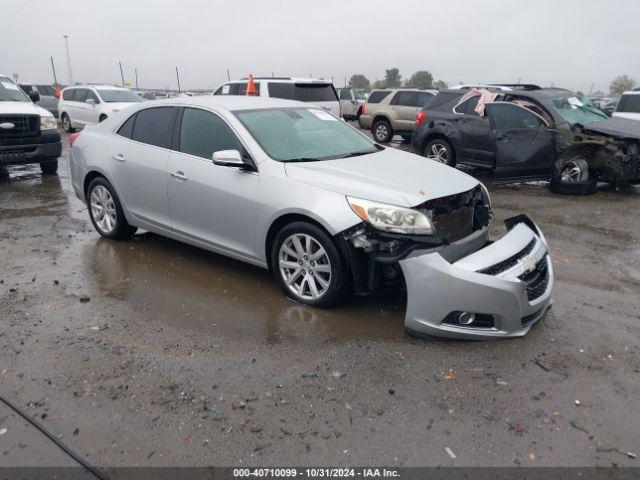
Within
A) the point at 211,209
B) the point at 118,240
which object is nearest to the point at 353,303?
the point at 211,209

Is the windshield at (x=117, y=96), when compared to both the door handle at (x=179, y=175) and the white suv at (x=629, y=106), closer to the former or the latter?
the door handle at (x=179, y=175)

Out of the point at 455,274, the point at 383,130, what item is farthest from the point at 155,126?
the point at 383,130

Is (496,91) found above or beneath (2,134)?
above

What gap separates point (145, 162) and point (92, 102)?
44.0ft

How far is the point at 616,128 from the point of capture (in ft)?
28.0

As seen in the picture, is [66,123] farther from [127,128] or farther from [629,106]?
[629,106]

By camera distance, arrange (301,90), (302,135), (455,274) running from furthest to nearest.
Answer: (301,90)
(302,135)
(455,274)

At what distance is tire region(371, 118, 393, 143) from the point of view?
54.9 ft

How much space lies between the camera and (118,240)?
19.3 ft

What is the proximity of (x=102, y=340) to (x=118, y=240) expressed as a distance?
7.85 feet

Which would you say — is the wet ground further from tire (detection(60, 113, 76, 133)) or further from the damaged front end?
tire (detection(60, 113, 76, 133))

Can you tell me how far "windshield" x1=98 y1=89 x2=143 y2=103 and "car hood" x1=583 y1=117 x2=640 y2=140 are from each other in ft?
45.2

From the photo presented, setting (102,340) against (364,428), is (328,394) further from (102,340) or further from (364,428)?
(102,340)

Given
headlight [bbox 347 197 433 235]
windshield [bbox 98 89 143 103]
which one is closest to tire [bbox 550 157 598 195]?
headlight [bbox 347 197 433 235]
